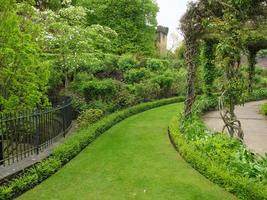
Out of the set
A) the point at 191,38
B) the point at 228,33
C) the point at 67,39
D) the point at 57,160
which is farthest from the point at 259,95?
the point at 57,160

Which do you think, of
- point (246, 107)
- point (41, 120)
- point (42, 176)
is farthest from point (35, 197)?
point (246, 107)

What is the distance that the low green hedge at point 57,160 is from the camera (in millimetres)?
7164

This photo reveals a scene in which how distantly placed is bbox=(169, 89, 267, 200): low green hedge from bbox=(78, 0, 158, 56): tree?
26931 millimetres

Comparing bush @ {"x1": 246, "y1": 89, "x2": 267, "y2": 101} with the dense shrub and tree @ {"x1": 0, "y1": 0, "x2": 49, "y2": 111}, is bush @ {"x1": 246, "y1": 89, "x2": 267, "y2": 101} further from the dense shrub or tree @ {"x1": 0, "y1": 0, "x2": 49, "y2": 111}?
tree @ {"x1": 0, "y1": 0, "x2": 49, "y2": 111}

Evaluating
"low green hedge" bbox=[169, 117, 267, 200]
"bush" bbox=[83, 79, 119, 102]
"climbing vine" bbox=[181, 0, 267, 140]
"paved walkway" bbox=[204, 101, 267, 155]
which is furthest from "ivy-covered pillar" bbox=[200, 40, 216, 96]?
"low green hedge" bbox=[169, 117, 267, 200]

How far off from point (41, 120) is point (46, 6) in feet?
87.4

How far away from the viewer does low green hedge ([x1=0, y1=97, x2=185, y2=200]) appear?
716 cm

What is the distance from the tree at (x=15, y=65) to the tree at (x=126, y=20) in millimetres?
26942

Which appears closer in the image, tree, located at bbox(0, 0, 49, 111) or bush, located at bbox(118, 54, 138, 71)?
tree, located at bbox(0, 0, 49, 111)

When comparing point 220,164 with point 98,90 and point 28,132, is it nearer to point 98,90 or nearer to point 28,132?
point 28,132

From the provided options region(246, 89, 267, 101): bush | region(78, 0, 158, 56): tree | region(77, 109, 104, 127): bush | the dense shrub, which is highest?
region(78, 0, 158, 56): tree

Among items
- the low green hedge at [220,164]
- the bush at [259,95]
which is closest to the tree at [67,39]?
the low green hedge at [220,164]

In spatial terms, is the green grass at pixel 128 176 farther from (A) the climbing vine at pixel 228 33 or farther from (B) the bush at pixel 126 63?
(B) the bush at pixel 126 63

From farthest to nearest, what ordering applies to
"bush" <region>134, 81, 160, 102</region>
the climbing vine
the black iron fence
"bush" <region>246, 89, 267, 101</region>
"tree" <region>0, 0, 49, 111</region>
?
"bush" <region>246, 89, 267, 101</region>, "bush" <region>134, 81, 160, 102</region>, the climbing vine, "tree" <region>0, 0, 49, 111</region>, the black iron fence
